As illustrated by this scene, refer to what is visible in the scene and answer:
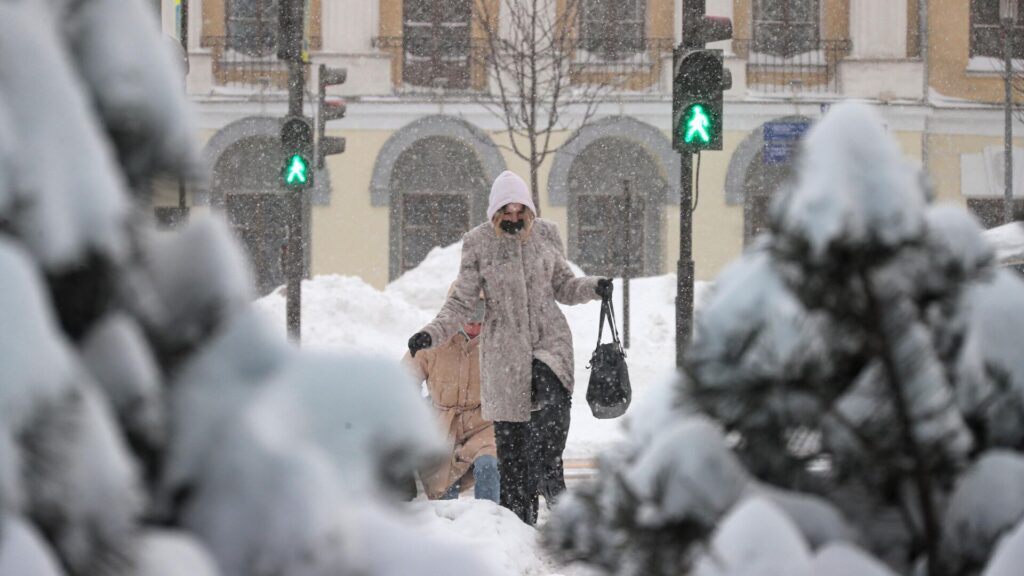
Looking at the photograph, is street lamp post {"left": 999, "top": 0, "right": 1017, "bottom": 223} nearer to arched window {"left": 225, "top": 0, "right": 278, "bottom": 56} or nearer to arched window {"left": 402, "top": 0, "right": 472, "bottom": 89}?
arched window {"left": 402, "top": 0, "right": 472, "bottom": 89}

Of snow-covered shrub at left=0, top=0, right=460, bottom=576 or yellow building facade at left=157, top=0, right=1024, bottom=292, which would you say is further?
yellow building facade at left=157, top=0, right=1024, bottom=292

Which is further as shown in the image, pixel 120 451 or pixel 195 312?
pixel 195 312

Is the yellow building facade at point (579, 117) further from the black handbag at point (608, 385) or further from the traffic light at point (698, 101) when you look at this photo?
the black handbag at point (608, 385)

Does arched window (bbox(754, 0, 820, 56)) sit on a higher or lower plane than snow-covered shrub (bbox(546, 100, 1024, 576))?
higher

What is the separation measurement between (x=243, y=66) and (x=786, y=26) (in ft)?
37.3

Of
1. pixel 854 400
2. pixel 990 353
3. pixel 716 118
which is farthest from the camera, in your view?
pixel 716 118

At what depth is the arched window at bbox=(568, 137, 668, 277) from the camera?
26844mm

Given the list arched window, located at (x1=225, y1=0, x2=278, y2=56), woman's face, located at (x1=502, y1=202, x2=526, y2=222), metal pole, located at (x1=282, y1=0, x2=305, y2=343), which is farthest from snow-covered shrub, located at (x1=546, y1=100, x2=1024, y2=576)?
arched window, located at (x1=225, y1=0, x2=278, y2=56)

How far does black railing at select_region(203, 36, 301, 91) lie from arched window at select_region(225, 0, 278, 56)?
29 mm

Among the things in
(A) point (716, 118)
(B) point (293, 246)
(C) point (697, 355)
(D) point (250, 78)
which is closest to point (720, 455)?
(C) point (697, 355)

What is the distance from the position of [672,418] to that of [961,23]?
2860cm

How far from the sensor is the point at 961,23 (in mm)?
27922

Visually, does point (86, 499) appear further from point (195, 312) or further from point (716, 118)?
point (716, 118)

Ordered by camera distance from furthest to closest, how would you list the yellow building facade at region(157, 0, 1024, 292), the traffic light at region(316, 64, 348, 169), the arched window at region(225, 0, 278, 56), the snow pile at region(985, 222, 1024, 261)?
the arched window at region(225, 0, 278, 56) → the yellow building facade at region(157, 0, 1024, 292) → the traffic light at region(316, 64, 348, 169) → the snow pile at region(985, 222, 1024, 261)
